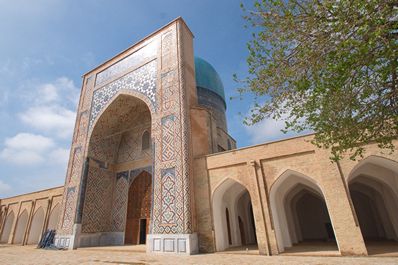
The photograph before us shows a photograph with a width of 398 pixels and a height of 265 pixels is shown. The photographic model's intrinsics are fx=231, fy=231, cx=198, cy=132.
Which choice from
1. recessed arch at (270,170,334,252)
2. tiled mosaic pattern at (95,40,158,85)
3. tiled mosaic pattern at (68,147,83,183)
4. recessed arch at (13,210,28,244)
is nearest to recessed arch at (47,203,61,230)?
recessed arch at (13,210,28,244)

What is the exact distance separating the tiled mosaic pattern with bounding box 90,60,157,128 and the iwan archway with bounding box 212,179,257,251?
177 inches

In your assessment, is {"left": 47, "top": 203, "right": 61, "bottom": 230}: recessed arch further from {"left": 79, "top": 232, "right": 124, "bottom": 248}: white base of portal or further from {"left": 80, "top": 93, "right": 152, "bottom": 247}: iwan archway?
{"left": 79, "top": 232, "right": 124, "bottom": 248}: white base of portal

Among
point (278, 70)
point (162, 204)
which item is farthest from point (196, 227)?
point (278, 70)

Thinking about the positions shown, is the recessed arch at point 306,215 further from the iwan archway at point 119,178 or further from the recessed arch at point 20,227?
the recessed arch at point 20,227

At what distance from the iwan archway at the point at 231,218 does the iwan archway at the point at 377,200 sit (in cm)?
366

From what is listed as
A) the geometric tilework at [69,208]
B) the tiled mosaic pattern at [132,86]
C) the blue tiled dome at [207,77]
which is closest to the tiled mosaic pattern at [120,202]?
the geometric tilework at [69,208]

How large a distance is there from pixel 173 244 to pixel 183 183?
181cm

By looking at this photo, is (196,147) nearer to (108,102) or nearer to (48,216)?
(108,102)

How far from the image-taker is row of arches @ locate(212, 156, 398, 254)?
22.2 ft

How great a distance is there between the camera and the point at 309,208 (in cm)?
1151

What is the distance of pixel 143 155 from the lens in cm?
1149

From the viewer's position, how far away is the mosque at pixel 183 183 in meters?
6.43

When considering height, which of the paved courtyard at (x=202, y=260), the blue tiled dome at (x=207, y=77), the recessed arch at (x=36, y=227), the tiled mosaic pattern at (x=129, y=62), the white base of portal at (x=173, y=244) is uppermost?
the blue tiled dome at (x=207, y=77)

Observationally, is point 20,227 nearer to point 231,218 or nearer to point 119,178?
point 119,178
